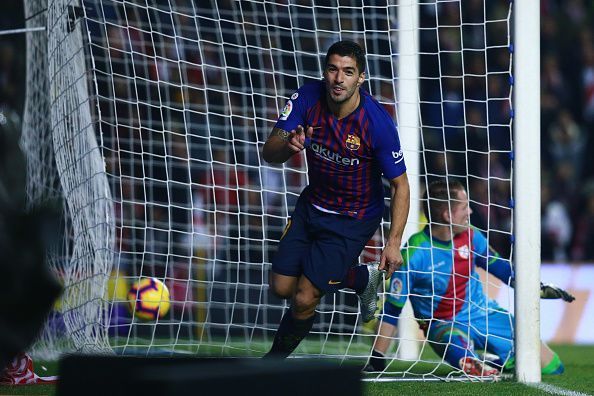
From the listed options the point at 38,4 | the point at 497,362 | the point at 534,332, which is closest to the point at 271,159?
the point at 534,332

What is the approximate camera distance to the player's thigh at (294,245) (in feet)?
19.6

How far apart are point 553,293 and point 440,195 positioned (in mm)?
956

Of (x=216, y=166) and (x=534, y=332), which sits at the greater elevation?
(x=216, y=166)

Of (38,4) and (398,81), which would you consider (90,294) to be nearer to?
(38,4)

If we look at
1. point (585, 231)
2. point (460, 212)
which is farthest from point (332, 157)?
point (585, 231)

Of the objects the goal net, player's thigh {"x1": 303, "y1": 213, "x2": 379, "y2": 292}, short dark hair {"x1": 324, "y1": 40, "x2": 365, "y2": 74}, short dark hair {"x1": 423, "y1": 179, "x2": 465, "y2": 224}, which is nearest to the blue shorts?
player's thigh {"x1": 303, "y1": 213, "x2": 379, "y2": 292}

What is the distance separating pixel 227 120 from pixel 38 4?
2490 mm

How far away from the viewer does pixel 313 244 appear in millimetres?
5988

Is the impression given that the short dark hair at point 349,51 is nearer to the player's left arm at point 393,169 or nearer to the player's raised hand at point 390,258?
the player's left arm at point 393,169

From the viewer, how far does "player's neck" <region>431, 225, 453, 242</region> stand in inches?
288

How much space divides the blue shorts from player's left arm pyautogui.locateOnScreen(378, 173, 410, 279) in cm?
29

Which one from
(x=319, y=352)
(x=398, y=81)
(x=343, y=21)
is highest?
(x=343, y=21)

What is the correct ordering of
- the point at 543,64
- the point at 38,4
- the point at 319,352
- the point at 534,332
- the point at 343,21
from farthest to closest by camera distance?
1. the point at 543,64
2. the point at 343,21
3. the point at 319,352
4. the point at 38,4
5. the point at 534,332

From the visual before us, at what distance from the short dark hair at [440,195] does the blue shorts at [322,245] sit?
1.18 m
